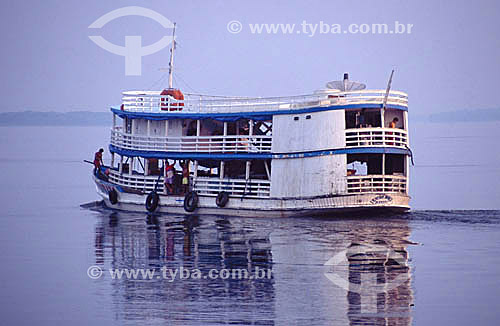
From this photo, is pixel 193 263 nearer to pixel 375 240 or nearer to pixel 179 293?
pixel 179 293

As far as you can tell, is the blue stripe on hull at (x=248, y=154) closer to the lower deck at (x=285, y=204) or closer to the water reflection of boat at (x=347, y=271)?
the lower deck at (x=285, y=204)

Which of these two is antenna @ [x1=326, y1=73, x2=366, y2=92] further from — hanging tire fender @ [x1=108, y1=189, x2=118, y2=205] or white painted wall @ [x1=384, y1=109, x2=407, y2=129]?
hanging tire fender @ [x1=108, y1=189, x2=118, y2=205]

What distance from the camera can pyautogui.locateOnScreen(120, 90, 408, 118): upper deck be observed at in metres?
33.2

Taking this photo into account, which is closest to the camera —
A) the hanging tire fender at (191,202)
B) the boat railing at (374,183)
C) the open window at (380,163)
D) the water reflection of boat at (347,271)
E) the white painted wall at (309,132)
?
the water reflection of boat at (347,271)

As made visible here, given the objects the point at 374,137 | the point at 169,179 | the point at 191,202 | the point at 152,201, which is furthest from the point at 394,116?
the point at 152,201

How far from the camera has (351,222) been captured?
33.2 m

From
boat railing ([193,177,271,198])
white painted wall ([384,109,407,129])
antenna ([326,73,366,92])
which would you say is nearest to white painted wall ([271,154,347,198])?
boat railing ([193,177,271,198])

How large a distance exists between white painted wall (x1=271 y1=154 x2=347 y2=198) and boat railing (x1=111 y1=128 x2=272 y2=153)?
3.88ft

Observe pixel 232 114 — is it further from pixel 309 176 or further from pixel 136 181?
pixel 136 181

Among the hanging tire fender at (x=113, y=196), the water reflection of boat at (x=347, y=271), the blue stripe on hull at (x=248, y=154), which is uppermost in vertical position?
the blue stripe on hull at (x=248, y=154)

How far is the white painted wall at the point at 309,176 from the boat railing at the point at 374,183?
0.35 metres

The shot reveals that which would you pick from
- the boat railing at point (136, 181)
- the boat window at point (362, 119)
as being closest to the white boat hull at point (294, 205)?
the boat railing at point (136, 181)

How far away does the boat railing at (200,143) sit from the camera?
35594 millimetres

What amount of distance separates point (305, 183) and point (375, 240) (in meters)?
4.80
